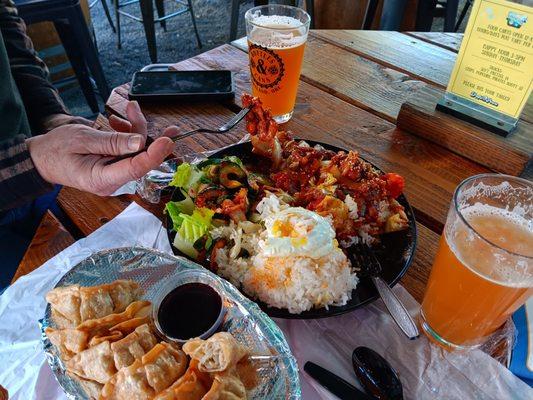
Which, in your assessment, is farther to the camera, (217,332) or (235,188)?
(235,188)

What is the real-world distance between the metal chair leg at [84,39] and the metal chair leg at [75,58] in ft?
0.37

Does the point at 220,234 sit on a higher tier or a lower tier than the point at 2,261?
higher

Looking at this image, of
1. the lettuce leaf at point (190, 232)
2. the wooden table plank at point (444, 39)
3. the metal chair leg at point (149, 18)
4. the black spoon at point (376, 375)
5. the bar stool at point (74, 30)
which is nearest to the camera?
the black spoon at point (376, 375)

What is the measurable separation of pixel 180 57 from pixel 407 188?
3.63 m

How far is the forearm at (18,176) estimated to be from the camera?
44.7 inches

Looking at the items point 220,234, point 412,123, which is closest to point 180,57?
point 412,123

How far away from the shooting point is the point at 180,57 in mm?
4324

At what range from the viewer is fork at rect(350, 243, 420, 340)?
2.91ft

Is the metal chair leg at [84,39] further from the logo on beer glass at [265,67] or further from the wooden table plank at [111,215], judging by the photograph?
the wooden table plank at [111,215]

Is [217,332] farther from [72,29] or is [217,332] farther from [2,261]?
[72,29]

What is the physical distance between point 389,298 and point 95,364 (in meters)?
0.62

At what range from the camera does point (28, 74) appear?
5.09 ft

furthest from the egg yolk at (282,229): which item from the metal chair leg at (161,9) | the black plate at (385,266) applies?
the metal chair leg at (161,9)

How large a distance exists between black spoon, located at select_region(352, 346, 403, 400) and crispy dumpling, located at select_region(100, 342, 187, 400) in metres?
0.37
